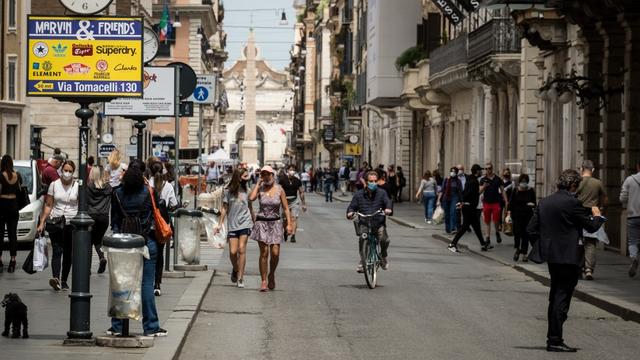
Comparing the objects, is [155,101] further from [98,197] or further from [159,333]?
[159,333]

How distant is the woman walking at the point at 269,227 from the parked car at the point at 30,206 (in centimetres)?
762

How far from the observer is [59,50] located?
531 inches

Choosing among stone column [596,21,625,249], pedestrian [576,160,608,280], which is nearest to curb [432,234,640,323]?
pedestrian [576,160,608,280]

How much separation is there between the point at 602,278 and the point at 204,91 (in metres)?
7.41

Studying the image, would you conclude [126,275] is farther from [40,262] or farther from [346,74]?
[346,74]

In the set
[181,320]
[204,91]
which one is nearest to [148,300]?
[181,320]

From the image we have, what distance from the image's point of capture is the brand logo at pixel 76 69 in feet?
44.3

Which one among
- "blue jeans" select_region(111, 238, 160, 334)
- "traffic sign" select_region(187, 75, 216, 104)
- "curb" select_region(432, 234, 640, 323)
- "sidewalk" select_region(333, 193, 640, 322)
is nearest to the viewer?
"blue jeans" select_region(111, 238, 160, 334)

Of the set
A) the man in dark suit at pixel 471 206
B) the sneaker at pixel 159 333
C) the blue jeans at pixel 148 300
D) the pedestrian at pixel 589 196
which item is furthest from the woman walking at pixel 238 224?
the man in dark suit at pixel 471 206

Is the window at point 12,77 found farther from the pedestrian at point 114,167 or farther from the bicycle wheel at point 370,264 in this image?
the bicycle wheel at point 370,264

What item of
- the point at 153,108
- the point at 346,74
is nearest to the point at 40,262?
the point at 153,108

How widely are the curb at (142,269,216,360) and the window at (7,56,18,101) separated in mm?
33838

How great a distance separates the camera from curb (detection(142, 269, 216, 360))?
12828 mm

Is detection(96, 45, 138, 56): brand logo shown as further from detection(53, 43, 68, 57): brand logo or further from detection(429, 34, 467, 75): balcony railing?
detection(429, 34, 467, 75): balcony railing
